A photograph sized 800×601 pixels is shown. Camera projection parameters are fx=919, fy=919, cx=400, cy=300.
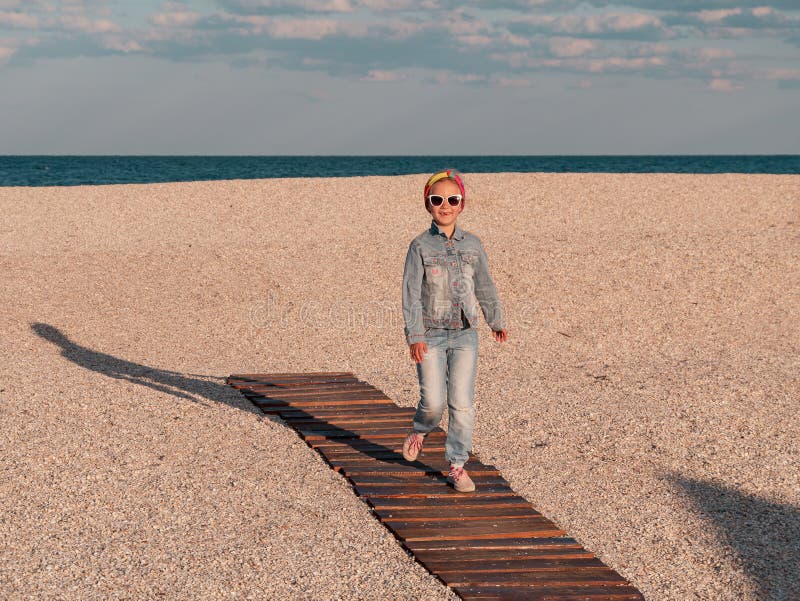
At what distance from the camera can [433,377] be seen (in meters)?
5.78

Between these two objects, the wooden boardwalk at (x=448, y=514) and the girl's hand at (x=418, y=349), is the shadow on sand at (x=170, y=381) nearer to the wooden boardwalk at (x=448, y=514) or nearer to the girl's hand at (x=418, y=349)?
the wooden boardwalk at (x=448, y=514)

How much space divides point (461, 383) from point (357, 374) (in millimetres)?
4945

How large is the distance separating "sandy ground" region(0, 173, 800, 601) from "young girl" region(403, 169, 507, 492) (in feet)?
3.05

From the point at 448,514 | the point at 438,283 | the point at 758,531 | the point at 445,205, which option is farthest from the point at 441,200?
the point at 758,531

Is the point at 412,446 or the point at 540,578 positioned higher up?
the point at 412,446

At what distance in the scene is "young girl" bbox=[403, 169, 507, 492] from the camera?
5594 millimetres

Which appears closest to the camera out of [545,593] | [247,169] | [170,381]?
[545,593]

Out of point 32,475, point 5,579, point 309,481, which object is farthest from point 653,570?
point 32,475

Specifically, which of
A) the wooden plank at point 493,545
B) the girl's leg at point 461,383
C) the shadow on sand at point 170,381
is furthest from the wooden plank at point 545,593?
the shadow on sand at point 170,381

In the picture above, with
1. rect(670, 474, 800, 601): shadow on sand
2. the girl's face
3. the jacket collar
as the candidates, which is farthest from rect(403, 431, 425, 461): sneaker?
rect(670, 474, 800, 601): shadow on sand

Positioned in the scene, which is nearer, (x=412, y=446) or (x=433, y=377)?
(x=433, y=377)

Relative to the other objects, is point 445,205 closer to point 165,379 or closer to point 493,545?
point 493,545

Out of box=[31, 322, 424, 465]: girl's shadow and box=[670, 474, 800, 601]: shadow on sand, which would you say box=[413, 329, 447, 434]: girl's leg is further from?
box=[670, 474, 800, 601]: shadow on sand

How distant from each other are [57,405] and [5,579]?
3.66 metres
